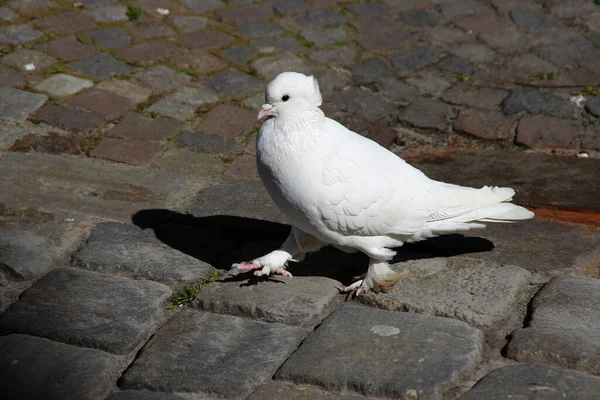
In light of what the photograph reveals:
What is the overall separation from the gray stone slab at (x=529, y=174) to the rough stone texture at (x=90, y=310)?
1965 mm

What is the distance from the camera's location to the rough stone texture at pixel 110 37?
18.7ft

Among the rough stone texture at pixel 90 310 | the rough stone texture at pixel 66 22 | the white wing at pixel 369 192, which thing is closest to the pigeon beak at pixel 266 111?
the white wing at pixel 369 192

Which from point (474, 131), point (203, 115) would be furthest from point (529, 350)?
point (203, 115)

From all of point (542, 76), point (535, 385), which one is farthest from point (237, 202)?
point (542, 76)

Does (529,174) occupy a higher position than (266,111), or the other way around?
(266,111)

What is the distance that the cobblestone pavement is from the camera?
2.76 meters

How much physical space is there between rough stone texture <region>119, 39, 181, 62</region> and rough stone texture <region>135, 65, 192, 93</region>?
0.17m

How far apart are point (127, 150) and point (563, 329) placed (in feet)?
8.93

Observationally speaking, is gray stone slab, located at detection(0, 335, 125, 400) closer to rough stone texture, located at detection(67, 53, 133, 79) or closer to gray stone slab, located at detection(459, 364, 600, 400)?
gray stone slab, located at detection(459, 364, 600, 400)

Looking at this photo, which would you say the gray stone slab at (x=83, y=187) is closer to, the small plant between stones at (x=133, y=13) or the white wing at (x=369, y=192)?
the white wing at (x=369, y=192)

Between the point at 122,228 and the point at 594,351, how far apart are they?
7.19 ft

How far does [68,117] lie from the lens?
15.8ft

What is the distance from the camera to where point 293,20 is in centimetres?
624

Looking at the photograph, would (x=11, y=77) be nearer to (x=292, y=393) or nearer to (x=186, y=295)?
(x=186, y=295)
